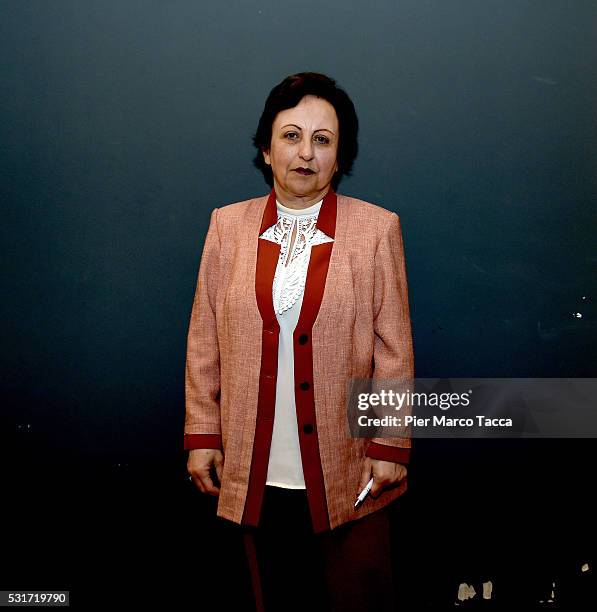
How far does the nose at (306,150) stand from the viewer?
1.51 metres

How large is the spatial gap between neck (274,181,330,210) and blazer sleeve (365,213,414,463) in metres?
0.19

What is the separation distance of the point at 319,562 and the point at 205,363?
1.99 ft

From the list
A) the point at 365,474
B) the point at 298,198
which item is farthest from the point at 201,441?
the point at 298,198

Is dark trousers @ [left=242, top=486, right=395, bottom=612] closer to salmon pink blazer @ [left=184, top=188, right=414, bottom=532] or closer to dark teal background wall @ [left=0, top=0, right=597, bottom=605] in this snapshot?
salmon pink blazer @ [left=184, top=188, right=414, bottom=532]

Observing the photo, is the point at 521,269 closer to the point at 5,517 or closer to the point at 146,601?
the point at 146,601

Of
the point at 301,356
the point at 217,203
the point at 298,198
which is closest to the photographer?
the point at 301,356

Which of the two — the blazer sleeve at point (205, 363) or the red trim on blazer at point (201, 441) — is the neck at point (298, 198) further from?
the red trim on blazer at point (201, 441)

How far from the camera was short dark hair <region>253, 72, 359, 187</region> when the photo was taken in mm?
1541

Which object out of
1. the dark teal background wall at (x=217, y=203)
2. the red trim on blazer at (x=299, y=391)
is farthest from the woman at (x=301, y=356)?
the dark teal background wall at (x=217, y=203)

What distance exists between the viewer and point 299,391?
1505 mm

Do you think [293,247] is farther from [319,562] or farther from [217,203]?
[319,562]

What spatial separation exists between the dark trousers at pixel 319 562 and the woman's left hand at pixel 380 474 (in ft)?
0.35

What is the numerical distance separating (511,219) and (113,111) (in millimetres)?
1262

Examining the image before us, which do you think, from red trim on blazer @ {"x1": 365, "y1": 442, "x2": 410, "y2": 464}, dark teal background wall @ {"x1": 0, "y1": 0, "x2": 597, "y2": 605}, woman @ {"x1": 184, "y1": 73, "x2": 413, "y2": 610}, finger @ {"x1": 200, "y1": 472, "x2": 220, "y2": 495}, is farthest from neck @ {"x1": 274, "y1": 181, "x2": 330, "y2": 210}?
finger @ {"x1": 200, "y1": 472, "x2": 220, "y2": 495}
